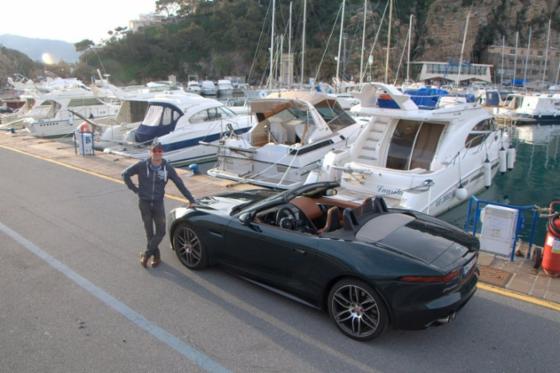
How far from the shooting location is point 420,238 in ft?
14.1

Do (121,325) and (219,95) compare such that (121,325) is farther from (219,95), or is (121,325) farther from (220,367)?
(219,95)

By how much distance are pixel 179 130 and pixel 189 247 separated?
11103mm

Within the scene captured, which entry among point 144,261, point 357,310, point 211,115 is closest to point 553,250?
point 357,310

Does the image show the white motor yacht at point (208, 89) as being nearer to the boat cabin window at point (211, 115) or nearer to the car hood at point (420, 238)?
the boat cabin window at point (211, 115)

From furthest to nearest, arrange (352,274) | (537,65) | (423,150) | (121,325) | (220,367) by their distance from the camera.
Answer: (537,65) → (423,150) → (121,325) → (352,274) → (220,367)

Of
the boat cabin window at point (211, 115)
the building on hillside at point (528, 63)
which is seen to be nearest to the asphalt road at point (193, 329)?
the boat cabin window at point (211, 115)

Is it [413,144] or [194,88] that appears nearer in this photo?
[413,144]

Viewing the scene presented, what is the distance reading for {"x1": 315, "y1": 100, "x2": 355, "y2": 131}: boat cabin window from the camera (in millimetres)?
14168

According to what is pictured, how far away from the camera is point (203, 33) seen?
292 ft

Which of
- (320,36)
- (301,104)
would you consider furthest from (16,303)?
(320,36)

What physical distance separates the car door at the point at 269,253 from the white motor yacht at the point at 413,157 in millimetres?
4397

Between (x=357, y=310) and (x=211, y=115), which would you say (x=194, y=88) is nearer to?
(x=211, y=115)

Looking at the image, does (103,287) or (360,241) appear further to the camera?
(103,287)

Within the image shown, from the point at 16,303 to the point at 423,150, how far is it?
870 cm
